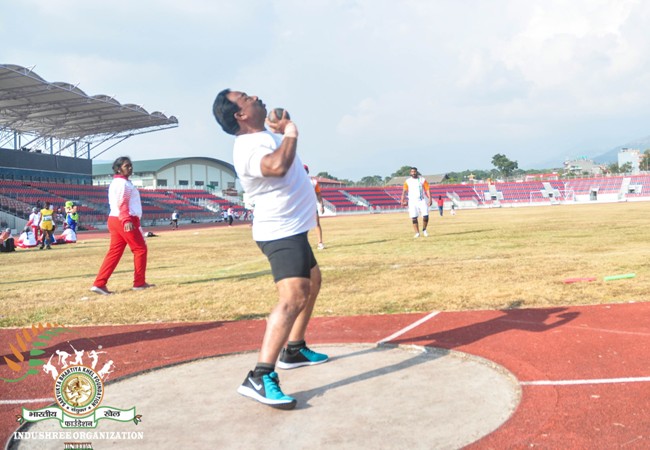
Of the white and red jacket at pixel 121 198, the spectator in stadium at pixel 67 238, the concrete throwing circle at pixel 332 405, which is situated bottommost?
the concrete throwing circle at pixel 332 405

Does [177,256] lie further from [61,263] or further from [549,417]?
[549,417]

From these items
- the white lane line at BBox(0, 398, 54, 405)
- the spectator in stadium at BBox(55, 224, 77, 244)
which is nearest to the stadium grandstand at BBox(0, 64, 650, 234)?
the spectator in stadium at BBox(55, 224, 77, 244)

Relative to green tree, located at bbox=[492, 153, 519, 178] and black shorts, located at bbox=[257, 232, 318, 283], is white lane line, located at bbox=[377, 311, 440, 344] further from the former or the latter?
green tree, located at bbox=[492, 153, 519, 178]

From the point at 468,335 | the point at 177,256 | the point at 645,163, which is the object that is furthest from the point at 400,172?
the point at 468,335

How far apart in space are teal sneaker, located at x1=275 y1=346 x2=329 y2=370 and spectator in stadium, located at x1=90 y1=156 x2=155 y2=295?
17.0 ft

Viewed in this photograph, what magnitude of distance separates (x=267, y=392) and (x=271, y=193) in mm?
1350

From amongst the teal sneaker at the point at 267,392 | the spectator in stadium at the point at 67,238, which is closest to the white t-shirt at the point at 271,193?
the teal sneaker at the point at 267,392

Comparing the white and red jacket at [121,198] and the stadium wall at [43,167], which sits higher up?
the stadium wall at [43,167]

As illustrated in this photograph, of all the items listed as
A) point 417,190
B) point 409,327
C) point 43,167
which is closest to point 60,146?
point 43,167

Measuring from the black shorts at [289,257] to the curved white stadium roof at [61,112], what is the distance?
37.8 m

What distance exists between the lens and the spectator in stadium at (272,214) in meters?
3.63

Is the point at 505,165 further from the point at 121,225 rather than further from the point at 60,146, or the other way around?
the point at 121,225

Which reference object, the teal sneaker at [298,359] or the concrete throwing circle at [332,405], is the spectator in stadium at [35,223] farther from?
the teal sneaker at [298,359]

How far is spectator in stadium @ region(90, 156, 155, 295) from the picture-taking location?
28.8 feet
